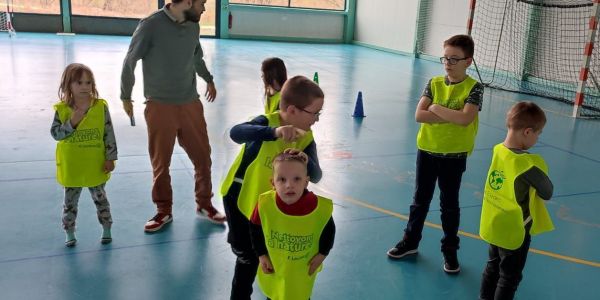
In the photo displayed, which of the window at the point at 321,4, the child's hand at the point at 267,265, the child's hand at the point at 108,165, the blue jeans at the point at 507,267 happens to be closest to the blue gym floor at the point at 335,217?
the blue jeans at the point at 507,267

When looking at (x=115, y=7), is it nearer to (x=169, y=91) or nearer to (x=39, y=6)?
(x=39, y=6)

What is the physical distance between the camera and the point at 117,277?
3305mm

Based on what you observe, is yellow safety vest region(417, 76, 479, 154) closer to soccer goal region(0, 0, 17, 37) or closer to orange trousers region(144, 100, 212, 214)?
orange trousers region(144, 100, 212, 214)

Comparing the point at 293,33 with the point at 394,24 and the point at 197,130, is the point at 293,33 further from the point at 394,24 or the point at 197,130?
the point at 197,130

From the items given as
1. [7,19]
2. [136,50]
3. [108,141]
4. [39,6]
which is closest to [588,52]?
[136,50]

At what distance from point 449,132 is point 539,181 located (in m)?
0.83

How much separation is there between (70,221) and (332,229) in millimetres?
2176

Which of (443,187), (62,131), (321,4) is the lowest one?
(443,187)

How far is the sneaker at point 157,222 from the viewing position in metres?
3.98

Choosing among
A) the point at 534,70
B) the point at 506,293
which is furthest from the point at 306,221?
the point at 534,70

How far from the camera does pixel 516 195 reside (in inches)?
106

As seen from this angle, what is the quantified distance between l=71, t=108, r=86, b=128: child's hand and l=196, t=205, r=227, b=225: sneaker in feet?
4.22

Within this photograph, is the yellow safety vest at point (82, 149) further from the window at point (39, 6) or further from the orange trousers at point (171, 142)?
the window at point (39, 6)

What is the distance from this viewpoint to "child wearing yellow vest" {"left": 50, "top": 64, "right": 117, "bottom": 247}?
3355 millimetres
